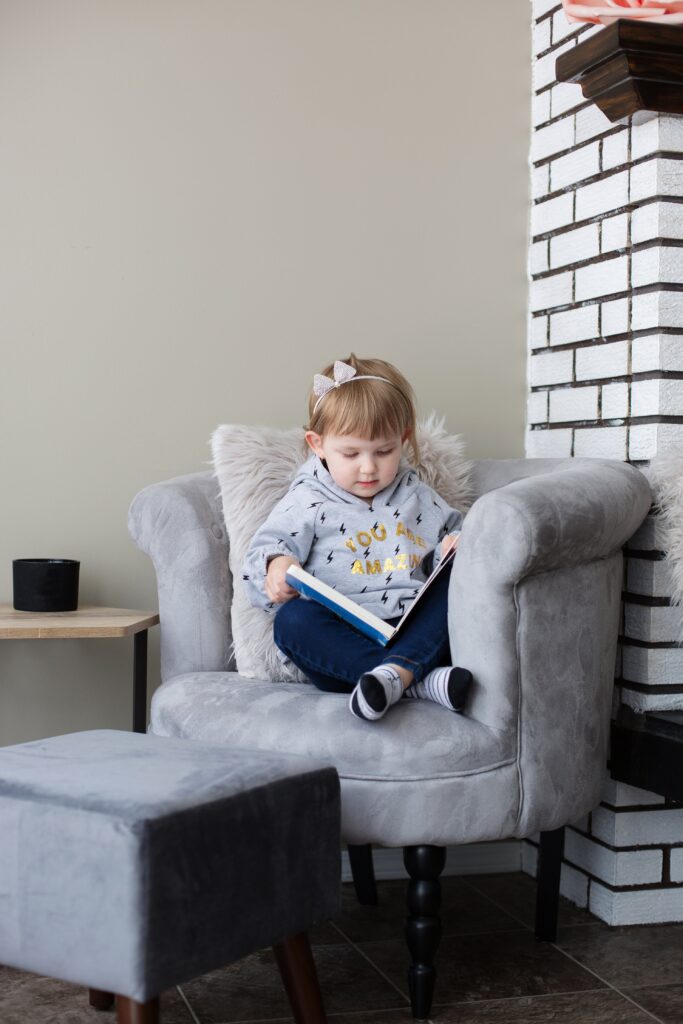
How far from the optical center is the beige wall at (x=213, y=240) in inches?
92.6

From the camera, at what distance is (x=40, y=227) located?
2344 mm

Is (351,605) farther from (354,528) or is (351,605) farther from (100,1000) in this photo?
(100,1000)

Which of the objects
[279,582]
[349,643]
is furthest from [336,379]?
[349,643]

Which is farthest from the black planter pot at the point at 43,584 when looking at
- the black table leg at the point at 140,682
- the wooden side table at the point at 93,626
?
the black table leg at the point at 140,682

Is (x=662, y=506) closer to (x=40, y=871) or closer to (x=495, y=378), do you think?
(x=495, y=378)

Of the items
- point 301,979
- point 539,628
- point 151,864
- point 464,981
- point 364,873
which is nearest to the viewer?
point 151,864

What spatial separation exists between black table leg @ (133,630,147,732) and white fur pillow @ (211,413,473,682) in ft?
0.60

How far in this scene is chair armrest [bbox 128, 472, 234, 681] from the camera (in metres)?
2.12

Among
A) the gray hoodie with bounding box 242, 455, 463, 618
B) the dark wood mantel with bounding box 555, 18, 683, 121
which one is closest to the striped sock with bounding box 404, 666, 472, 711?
the gray hoodie with bounding box 242, 455, 463, 618

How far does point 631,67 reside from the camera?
2.00 metres

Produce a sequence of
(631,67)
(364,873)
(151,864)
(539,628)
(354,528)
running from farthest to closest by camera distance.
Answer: (364,873) < (354,528) < (631,67) < (539,628) < (151,864)

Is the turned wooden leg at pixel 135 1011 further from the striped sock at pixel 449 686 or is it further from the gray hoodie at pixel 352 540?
the gray hoodie at pixel 352 540

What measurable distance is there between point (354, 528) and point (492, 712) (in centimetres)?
49

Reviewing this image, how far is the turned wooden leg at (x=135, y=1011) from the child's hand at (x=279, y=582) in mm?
777
